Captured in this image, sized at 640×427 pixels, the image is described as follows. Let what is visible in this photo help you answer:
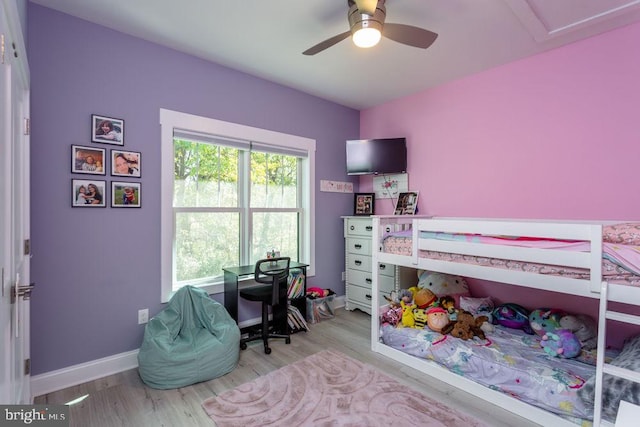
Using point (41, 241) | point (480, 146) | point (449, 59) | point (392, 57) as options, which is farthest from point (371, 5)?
point (41, 241)

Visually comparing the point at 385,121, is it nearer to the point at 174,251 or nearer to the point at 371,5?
the point at 371,5

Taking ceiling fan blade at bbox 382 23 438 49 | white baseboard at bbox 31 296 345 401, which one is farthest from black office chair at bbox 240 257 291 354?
ceiling fan blade at bbox 382 23 438 49

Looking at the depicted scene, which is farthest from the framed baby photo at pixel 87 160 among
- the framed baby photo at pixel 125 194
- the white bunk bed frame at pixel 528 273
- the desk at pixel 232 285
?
the white bunk bed frame at pixel 528 273

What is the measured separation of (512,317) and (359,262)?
1621mm

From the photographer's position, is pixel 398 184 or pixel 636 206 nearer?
pixel 636 206

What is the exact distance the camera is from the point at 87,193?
2205 millimetres

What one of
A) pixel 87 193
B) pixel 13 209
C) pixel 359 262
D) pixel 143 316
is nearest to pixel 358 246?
pixel 359 262

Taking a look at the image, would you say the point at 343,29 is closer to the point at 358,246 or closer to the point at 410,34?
the point at 410,34

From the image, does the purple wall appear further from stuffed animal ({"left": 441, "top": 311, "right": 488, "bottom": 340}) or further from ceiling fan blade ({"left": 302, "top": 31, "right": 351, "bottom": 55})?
stuffed animal ({"left": 441, "top": 311, "right": 488, "bottom": 340})

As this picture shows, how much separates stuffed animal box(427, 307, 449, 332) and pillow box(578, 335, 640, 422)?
914mm

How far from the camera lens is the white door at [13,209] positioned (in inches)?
44.3

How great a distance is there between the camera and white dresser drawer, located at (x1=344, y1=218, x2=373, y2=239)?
3561mm

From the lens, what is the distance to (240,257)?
317 centimetres

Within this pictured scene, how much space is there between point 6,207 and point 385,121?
3.55 metres
